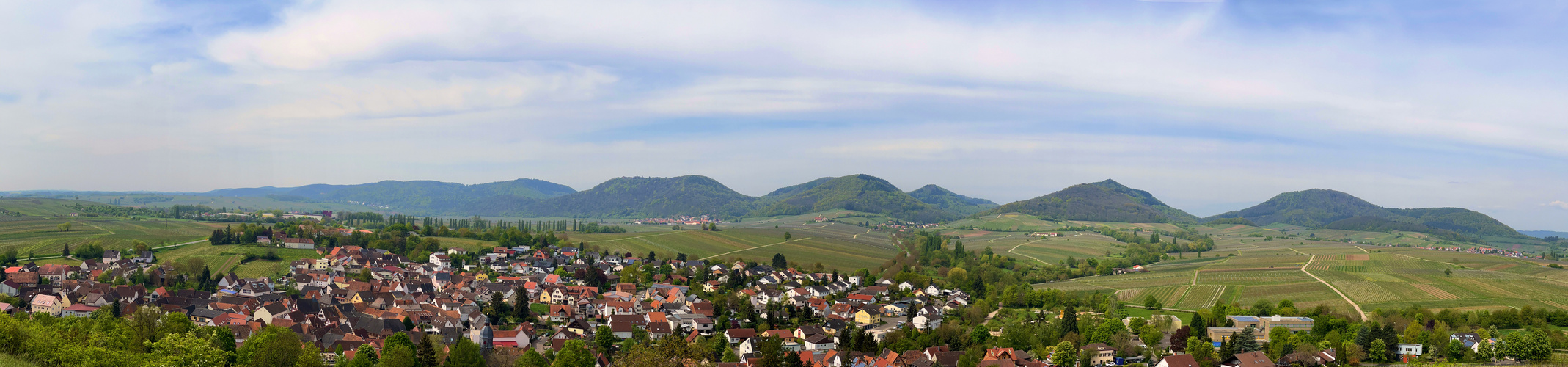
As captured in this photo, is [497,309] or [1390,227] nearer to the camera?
[497,309]

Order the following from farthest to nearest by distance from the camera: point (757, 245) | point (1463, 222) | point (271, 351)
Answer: point (1463, 222)
point (757, 245)
point (271, 351)

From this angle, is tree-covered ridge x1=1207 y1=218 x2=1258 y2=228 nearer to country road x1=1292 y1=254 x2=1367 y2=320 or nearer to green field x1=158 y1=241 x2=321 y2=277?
country road x1=1292 y1=254 x2=1367 y2=320

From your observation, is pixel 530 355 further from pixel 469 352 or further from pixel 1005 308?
pixel 1005 308

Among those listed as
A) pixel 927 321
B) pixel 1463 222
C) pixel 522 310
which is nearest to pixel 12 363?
pixel 522 310

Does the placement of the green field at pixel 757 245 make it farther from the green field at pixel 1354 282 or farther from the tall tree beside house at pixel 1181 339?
the tall tree beside house at pixel 1181 339

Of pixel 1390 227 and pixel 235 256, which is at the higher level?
pixel 1390 227

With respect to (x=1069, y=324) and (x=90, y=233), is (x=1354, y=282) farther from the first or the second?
(x=90, y=233)

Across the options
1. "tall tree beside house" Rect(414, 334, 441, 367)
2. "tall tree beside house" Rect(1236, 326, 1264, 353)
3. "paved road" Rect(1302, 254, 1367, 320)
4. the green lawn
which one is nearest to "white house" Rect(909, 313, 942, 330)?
"tall tree beside house" Rect(1236, 326, 1264, 353)

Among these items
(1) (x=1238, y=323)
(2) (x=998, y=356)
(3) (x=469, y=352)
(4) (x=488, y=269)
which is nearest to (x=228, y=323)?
(3) (x=469, y=352)
